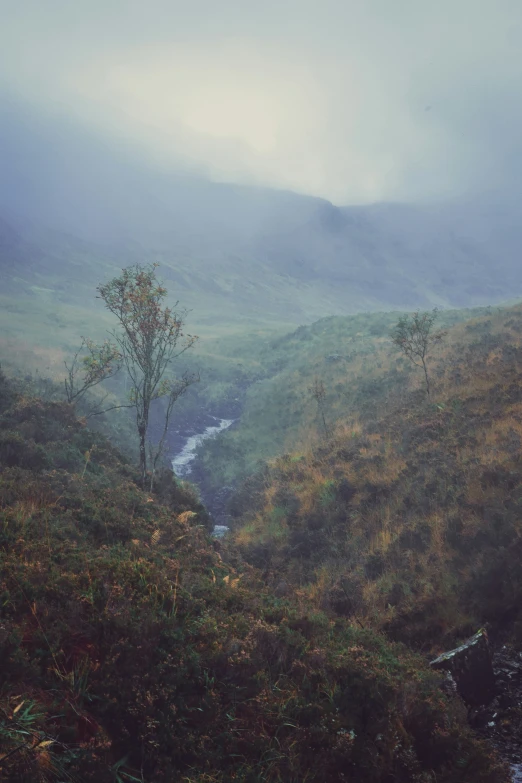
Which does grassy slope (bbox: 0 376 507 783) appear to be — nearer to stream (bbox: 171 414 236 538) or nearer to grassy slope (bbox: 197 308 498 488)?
stream (bbox: 171 414 236 538)

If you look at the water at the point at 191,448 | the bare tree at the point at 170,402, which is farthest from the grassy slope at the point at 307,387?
the bare tree at the point at 170,402

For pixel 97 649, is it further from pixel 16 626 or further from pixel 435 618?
pixel 435 618

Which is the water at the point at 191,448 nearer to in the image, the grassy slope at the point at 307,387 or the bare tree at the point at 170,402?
the grassy slope at the point at 307,387

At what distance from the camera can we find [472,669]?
21.2 feet

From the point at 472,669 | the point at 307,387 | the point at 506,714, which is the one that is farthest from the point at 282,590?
the point at 307,387

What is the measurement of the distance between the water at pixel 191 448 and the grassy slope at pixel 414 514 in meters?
7.76

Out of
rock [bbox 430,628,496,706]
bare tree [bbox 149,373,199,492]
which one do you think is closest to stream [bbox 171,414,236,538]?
bare tree [bbox 149,373,199,492]

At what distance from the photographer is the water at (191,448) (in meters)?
27.4

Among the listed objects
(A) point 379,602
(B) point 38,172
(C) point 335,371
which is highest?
(B) point 38,172

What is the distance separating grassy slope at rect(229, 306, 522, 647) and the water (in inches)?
306

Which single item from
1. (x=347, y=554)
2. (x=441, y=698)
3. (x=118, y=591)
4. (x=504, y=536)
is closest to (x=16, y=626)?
(x=118, y=591)

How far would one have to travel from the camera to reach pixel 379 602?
943cm

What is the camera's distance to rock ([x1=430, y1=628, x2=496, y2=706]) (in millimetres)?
6207

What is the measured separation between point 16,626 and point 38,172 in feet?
578
